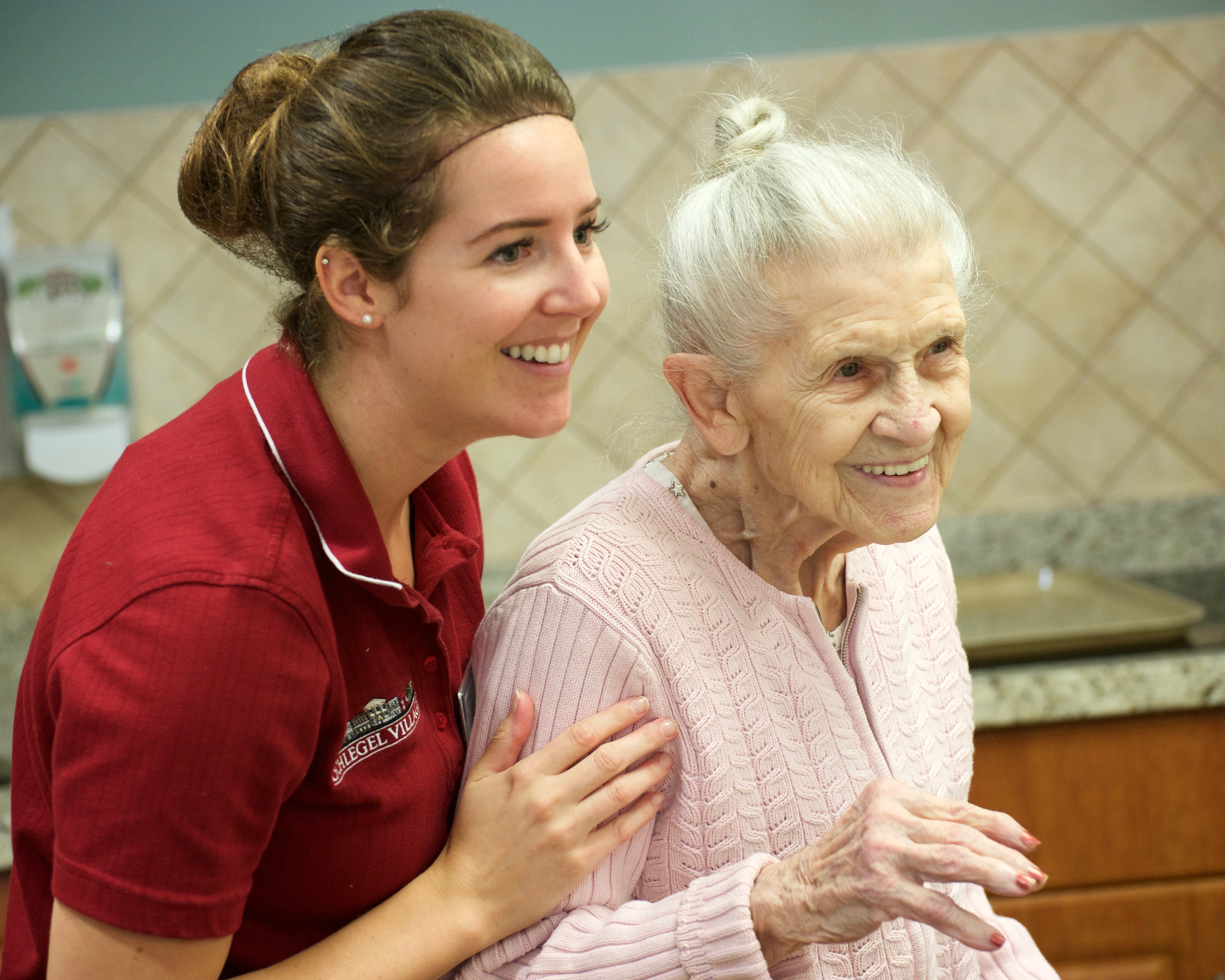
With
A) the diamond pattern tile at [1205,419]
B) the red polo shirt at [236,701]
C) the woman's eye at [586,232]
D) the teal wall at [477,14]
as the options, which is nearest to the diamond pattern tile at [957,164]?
the teal wall at [477,14]

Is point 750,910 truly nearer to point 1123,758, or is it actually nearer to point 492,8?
point 1123,758

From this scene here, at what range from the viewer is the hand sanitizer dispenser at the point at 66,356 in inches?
77.5

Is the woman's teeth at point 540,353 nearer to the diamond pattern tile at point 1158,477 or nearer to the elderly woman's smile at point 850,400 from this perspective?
the elderly woman's smile at point 850,400

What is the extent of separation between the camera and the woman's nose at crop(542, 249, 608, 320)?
0.83 metres

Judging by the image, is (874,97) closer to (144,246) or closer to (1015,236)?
(1015,236)

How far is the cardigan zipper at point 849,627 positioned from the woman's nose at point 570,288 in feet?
1.38

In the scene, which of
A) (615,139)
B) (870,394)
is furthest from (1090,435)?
(870,394)

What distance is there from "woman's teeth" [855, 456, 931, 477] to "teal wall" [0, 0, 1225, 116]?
1.37 metres

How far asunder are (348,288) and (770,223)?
34 cm

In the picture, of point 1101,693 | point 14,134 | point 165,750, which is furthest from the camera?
point 14,134

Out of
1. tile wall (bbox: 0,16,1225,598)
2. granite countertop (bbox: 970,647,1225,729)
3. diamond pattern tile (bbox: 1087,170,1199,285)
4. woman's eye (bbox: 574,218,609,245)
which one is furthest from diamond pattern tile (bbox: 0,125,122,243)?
diamond pattern tile (bbox: 1087,170,1199,285)

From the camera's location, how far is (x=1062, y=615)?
1.90 meters

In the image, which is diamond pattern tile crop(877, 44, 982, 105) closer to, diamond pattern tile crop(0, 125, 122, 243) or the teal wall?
the teal wall

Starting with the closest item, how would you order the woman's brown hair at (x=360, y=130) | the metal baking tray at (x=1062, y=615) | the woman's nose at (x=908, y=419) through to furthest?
the woman's brown hair at (x=360, y=130)
the woman's nose at (x=908, y=419)
the metal baking tray at (x=1062, y=615)
